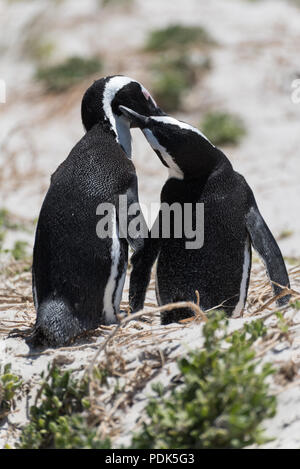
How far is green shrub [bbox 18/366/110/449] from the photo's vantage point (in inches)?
77.0

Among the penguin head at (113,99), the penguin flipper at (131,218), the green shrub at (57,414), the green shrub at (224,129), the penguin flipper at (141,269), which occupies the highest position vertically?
the green shrub at (224,129)

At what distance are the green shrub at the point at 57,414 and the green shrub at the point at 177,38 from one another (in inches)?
287

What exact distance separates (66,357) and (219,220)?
0.81m

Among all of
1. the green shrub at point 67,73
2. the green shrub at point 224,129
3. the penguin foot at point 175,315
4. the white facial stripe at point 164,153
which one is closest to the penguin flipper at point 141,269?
the penguin foot at point 175,315

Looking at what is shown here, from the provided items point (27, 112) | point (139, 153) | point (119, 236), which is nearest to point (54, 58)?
point (27, 112)

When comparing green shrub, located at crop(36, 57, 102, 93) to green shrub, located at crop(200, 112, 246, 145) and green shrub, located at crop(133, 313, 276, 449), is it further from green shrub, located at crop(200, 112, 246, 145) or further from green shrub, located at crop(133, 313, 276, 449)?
green shrub, located at crop(133, 313, 276, 449)

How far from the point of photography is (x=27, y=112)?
8.10 metres

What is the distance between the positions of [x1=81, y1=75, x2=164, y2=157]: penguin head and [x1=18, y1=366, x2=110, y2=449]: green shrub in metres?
1.11

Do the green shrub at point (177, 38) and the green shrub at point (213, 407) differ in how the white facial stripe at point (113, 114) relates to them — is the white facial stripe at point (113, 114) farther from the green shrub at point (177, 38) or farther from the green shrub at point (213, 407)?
the green shrub at point (177, 38)

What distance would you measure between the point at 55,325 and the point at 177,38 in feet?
23.1

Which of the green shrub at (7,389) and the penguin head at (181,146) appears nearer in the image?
the green shrub at (7,389)

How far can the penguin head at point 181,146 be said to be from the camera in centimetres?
268

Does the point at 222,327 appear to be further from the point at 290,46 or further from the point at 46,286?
the point at 290,46

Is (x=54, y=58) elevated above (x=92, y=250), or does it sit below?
above
